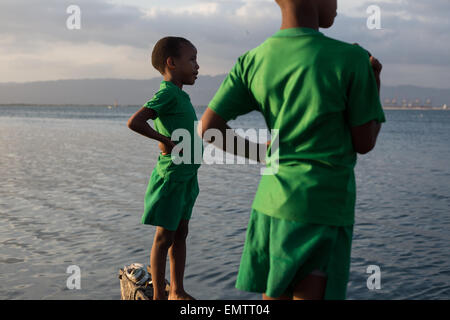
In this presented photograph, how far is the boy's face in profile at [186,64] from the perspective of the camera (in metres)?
4.30

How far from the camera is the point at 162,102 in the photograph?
412cm

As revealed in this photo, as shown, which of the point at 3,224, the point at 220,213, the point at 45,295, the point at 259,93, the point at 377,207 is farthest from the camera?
the point at 377,207

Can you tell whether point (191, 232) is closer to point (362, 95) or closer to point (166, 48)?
point (166, 48)

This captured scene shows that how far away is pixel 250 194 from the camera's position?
1291 cm

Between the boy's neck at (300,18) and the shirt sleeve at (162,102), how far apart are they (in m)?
2.00

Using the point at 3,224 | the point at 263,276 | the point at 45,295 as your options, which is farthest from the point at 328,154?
the point at 3,224

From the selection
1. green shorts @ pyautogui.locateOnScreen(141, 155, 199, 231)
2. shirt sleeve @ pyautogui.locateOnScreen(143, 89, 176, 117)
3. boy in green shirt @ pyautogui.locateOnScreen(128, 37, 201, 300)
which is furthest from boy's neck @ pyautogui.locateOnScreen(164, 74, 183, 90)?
green shorts @ pyautogui.locateOnScreen(141, 155, 199, 231)

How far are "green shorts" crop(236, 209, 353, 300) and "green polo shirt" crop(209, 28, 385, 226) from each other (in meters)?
0.05

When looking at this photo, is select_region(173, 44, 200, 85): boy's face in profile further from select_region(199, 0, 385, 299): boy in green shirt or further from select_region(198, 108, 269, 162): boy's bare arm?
select_region(199, 0, 385, 299): boy in green shirt

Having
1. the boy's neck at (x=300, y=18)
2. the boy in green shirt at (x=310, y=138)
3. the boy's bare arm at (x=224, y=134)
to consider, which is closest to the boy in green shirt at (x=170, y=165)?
the boy's bare arm at (x=224, y=134)

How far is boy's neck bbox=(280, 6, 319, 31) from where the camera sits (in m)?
2.22

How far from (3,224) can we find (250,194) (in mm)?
6015

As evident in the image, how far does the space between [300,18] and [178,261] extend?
2.77 meters
